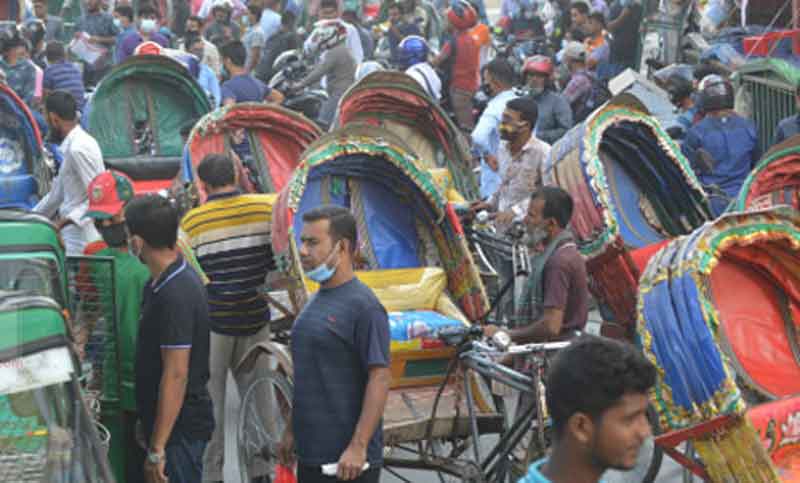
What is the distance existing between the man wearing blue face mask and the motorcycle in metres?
1.75

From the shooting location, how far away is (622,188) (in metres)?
9.52

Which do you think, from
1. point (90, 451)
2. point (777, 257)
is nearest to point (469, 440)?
point (777, 257)

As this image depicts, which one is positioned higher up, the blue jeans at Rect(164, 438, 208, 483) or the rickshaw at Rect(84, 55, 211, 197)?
the rickshaw at Rect(84, 55, 211, 197)

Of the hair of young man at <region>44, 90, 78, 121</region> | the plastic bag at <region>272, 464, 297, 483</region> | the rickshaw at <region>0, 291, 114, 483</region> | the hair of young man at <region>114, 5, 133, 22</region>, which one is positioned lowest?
the plastic bag at <region>272, 464, 297, 483</region>

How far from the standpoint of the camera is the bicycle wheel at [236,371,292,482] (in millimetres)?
6629

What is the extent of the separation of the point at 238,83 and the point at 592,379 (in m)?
10.6

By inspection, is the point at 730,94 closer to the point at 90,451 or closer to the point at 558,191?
the point at 558,191

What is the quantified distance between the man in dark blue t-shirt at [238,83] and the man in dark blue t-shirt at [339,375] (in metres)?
8.28

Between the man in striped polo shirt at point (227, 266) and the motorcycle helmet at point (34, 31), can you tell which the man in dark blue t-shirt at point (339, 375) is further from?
the motorcycle helmet at point (34, 31)

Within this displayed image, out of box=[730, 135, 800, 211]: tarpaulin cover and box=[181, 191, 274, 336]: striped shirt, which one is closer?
box=[181, 191, 274, 336]: striped shirt

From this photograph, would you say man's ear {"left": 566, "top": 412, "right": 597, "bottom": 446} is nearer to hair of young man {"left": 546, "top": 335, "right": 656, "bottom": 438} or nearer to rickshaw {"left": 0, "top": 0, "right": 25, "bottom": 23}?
hair of young man {"left": 546, "top": 335, "right": 656, "bottom": 438}

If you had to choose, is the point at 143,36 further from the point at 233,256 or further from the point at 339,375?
the point at 339,375

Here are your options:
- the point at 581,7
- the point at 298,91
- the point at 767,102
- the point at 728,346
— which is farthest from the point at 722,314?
the point at 581,7

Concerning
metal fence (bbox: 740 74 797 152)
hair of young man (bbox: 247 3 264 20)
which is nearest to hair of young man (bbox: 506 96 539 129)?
metal fence (bbox: 740 74 797 152)
